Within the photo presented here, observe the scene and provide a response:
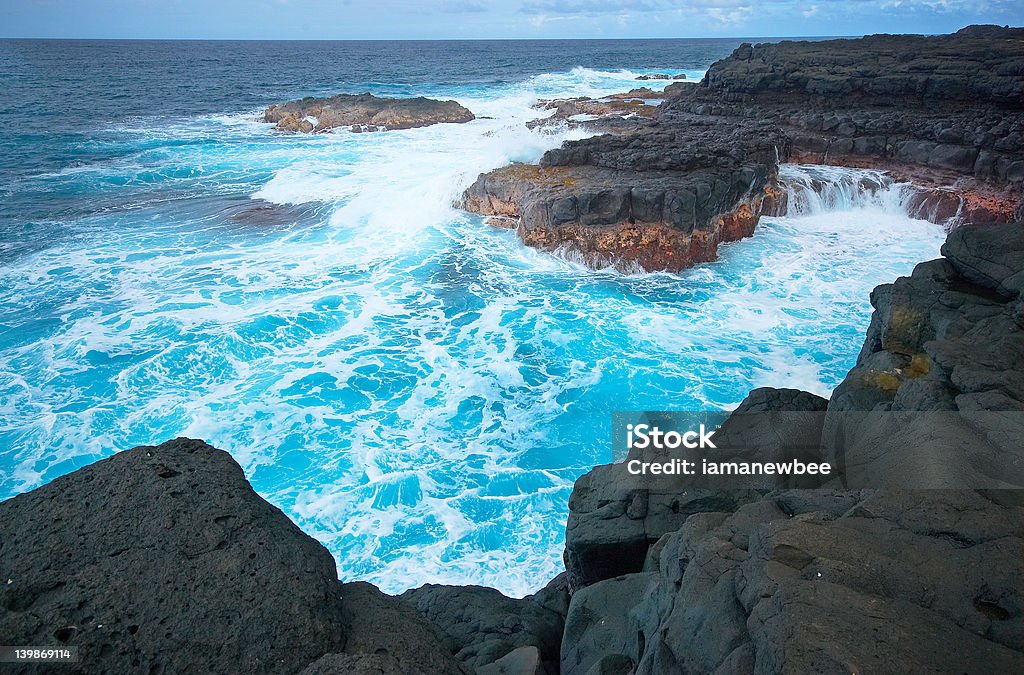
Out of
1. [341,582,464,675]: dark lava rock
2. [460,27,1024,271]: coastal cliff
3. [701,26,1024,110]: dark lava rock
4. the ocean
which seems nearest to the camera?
[341,582,464,675]: dark lava rock

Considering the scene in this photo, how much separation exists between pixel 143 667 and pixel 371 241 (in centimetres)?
1839

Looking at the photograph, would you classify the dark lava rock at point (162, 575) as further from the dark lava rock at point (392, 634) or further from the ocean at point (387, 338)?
the ocean at point (387, 338)

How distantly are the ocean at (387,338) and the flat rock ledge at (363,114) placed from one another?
42.1 ft

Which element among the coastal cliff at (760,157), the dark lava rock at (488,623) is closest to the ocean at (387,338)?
the coastal cliff at (760,157)

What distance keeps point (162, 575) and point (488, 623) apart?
3.47 m

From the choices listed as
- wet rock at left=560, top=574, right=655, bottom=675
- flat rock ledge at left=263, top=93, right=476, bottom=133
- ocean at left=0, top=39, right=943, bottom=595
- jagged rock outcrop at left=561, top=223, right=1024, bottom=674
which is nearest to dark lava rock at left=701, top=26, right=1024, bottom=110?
ocean at left=0, top=39, right=943, bottom=595

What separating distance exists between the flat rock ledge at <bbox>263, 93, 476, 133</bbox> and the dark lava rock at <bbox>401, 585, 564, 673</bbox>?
37175mm

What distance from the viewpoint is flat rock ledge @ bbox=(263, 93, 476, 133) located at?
40.0 m

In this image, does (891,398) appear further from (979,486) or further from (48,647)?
(48,647)

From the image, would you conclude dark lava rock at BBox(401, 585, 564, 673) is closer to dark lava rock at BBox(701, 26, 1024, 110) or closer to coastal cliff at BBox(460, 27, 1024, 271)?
coastal cliff at BBox(460, 27, 1024, 271)

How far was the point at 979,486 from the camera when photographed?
4602 millimetres

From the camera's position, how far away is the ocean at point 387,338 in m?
10.0

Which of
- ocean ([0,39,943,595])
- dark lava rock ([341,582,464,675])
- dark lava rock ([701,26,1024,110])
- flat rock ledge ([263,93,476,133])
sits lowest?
ocean ([0,39,943,595])

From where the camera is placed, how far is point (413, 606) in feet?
13.8
